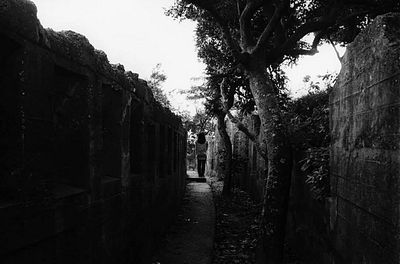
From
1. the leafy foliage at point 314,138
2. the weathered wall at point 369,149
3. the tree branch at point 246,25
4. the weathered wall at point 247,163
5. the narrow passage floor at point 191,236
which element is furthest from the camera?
the weathered wall at point 247,163

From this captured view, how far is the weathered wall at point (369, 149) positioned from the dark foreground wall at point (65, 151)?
98.0 inches

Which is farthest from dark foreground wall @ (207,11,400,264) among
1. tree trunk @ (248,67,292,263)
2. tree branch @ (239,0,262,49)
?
tree branch @ (239,0,262,49)

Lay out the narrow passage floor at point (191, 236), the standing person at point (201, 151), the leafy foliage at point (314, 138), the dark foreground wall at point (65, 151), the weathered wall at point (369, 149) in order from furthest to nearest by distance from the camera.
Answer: the standing person at point (201, 151)
the narrow passage floor at point (191, 236)
the leafy foliage at point (314, 138)
the weathered wall at point (369, 149)
the dark foreground wall at point (65, 151)

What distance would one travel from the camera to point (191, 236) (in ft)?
28.5

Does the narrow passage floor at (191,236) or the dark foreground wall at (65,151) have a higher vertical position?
the dark foreground wall at (65,151)

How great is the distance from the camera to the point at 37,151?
3.04 meters

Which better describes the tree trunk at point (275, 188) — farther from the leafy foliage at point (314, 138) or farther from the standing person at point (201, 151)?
the standing person at point (201, 151)

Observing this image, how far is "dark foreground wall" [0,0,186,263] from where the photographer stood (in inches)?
111

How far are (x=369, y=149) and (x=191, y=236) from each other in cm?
559

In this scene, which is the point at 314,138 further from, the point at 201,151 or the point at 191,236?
the point at 201,151

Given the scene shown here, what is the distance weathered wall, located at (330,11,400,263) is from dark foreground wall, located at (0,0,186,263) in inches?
98.0

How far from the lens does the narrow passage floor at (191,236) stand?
23.2 feet

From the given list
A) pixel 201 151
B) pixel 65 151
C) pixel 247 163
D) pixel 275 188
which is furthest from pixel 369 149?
pixel 201 151

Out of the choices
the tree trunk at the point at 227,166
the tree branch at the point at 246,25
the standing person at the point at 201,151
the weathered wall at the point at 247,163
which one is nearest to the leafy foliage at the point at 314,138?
the tree branch at the point at 246,25
